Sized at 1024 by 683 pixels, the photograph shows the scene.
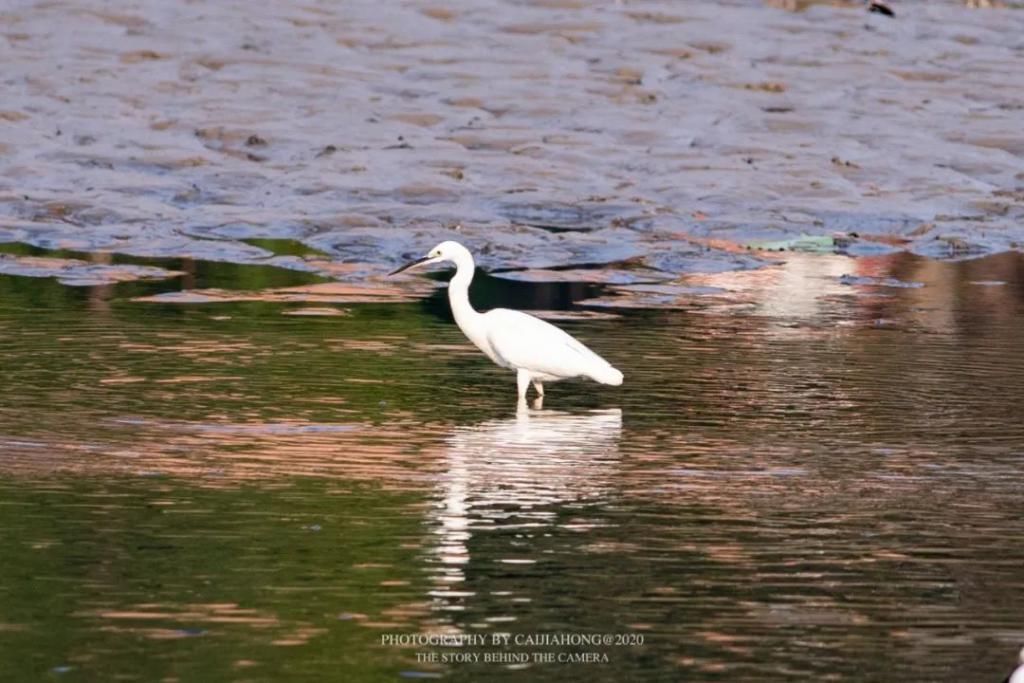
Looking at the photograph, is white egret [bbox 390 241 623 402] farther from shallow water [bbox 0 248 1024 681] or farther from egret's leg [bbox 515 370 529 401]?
shallow water [bbox 0 248 1024 681]

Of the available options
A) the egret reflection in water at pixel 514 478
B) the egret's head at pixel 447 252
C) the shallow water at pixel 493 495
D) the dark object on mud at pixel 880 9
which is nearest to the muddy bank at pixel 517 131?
the dark object on mud at pixel 880 9

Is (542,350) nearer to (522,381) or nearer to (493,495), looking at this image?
(522,381)

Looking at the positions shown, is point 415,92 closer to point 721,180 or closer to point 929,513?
point 721,180

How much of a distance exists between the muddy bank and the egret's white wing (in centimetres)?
453

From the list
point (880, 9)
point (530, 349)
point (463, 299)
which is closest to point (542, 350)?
point (530, 349)

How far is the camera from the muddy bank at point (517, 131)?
19312 millimetres

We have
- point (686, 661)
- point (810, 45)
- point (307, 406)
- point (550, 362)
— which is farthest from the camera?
point (810, 45)

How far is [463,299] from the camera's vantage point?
13.2 meters

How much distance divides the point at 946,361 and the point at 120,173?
1001cm

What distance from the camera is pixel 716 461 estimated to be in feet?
34.0

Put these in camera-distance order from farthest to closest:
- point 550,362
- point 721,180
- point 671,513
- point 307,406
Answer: point 721,180, point 550,362, point 307,406, point 671,513

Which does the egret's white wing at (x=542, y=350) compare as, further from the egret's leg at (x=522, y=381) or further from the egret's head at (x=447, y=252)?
the egret's head at (x=447, y=252)

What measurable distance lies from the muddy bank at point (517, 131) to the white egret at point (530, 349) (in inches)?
170

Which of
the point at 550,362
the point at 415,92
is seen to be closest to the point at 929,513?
the point at 550,362
